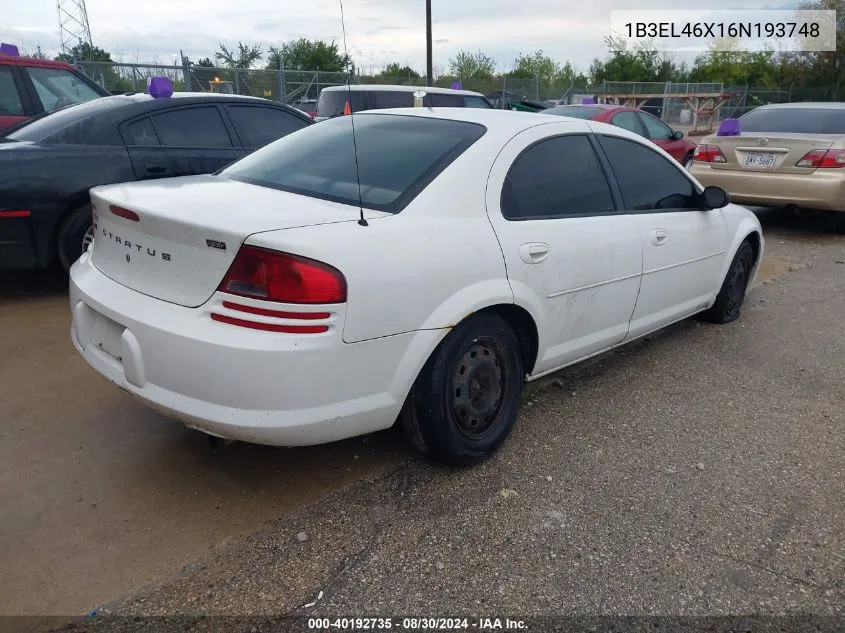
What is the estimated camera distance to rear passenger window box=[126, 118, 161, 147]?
5.09 m

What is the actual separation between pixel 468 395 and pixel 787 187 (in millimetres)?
6632

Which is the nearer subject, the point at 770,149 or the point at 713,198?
the point at 713,198

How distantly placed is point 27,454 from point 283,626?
5.29ft

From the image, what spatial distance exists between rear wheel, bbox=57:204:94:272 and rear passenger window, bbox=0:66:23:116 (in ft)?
9.43

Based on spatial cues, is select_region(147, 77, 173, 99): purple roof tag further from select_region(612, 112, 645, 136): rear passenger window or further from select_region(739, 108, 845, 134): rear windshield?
select_region(739, 108, 845, 134): rear windshield

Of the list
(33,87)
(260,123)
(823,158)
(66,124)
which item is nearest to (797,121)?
(823,158)

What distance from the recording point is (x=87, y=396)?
3564mm

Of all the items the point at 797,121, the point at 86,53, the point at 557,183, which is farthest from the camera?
the point at 86,53

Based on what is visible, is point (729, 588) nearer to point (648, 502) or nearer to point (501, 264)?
point (648, 502)

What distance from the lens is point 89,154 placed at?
4.82 m

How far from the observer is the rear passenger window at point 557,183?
312 cm

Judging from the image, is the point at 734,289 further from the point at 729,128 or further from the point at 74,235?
the point at 74,235

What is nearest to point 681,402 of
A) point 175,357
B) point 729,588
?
point 729,588

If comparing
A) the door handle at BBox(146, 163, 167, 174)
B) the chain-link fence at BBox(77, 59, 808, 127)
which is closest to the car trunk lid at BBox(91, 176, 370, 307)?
the door handle at BBox(146, 163, 167, 174)
